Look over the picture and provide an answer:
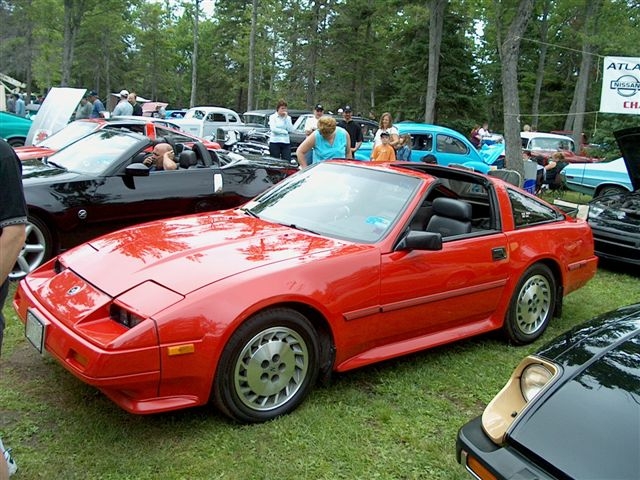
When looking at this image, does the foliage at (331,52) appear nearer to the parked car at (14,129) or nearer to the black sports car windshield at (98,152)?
the parked car at (14,129)

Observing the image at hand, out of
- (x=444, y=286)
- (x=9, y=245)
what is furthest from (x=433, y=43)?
(x=9, y=245)

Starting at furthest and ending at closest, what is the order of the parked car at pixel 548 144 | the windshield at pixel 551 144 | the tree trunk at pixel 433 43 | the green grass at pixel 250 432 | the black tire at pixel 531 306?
1. the tree trunk at pixel 433 43
2. the windshield at pixel 551 144
3. the parked car at pixel 548 144
4. the black tire at pixel 531 306
5. the green grass at pixel 250 432

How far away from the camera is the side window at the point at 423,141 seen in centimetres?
1408

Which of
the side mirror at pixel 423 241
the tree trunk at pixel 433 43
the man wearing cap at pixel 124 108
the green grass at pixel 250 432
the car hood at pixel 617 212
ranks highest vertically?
the tree trunk at pixel 433 43

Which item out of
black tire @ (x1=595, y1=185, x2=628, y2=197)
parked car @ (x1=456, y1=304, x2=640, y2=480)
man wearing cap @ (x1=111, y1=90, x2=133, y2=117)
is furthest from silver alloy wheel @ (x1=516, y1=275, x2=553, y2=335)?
man wearing cap @ (x1=111, y1=90, x2=133, y2=117)

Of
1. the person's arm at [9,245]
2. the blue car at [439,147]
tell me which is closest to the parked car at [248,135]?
the blue car at [439,147]

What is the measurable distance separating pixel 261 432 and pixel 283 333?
1.72 ft

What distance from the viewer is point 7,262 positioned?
2121mm

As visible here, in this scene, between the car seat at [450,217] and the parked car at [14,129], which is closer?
the car seat at [450,217]

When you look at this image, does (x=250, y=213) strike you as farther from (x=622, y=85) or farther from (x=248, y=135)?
(x=248, y=135)

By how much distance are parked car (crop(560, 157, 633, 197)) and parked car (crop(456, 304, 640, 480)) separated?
10288mm

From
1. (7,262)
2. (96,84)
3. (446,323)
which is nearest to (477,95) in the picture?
(446,323)

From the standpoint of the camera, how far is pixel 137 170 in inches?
223

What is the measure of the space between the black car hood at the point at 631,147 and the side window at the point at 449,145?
6842 millimetres
